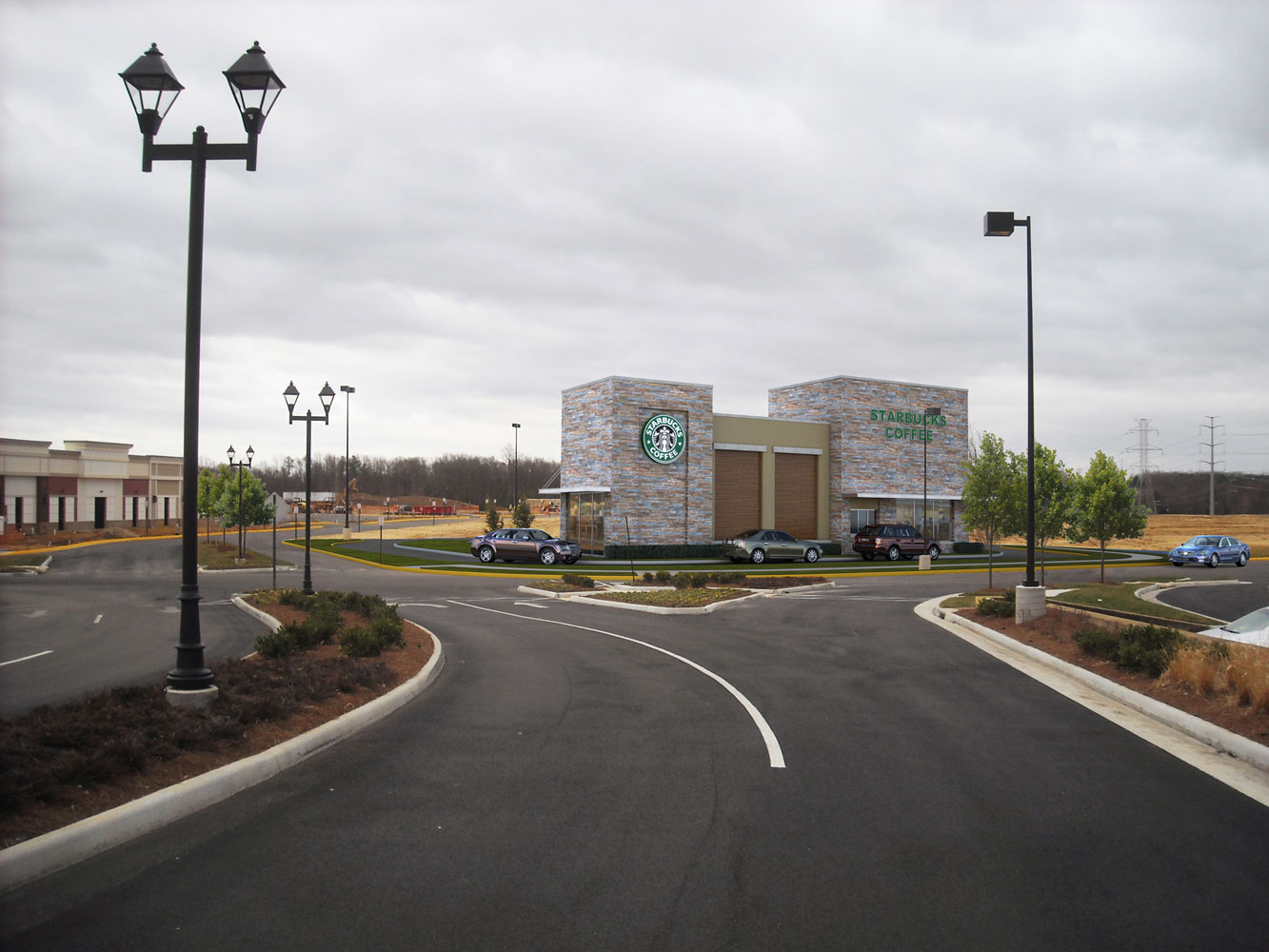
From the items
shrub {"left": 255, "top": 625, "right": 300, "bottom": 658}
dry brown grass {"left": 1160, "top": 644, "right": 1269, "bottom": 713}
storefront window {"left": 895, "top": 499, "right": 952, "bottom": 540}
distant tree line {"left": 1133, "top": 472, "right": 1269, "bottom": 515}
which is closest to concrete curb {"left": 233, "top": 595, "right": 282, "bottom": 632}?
shrub {"left": 255, "top": 625, "right": 300, "bottom": 658}

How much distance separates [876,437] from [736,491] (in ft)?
30.4

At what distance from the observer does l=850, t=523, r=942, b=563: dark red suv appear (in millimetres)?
43812

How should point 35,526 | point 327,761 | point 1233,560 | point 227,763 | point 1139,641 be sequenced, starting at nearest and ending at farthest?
point 227,763, point 327,761, point 1139,641, point 1233,560, point 35,526

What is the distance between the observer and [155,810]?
5.77 meters

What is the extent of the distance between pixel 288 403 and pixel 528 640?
14164mm

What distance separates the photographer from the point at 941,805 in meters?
6.29

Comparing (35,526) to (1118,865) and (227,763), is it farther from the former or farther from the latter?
(1118,865)

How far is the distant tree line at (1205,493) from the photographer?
345ft

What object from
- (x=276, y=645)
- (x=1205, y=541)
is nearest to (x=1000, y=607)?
(x=276, y=645)

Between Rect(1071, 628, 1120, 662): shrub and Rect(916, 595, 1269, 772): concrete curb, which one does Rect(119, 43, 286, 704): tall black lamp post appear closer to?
Rect(916, 595, 1269, 772): concrete curb

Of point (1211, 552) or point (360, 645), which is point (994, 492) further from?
point (360, 645)

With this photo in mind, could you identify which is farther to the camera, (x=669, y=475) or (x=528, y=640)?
(x=669, y=475)

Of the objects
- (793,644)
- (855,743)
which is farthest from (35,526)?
(855,743)

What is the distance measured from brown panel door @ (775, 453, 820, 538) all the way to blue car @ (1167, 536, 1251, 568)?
17.6 m
